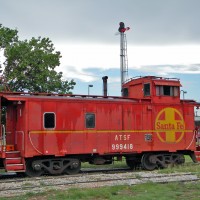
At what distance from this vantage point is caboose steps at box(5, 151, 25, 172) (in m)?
17.1

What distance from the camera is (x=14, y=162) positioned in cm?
1736

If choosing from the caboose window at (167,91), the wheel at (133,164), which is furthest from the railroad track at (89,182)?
the caboose window at (167,91)

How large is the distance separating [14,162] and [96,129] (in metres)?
4.16

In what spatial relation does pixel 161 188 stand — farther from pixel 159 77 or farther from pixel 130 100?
pixel 159 77

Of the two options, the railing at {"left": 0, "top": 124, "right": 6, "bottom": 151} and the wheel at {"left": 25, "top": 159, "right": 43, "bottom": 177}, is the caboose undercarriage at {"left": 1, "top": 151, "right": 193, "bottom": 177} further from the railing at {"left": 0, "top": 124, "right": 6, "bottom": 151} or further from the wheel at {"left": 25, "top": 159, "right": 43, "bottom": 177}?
the railing at {"left": 0, "top": 124, "right": 6, "bottom": 151}

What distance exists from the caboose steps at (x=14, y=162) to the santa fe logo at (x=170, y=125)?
7.23m

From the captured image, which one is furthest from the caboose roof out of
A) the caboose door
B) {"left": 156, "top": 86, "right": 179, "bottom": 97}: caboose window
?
{"left": 156, "top": 86, "right": 179, "bottom": 97}: caboose window

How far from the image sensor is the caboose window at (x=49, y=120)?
59.4 ft

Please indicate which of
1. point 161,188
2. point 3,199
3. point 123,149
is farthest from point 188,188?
point 123,149

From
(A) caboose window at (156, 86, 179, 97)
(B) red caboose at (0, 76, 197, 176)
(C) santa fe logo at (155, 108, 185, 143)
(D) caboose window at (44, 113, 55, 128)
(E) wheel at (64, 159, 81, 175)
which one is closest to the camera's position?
(B) red caboose at (0, 76, 197, 176)

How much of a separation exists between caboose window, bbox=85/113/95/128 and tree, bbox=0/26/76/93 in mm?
12000

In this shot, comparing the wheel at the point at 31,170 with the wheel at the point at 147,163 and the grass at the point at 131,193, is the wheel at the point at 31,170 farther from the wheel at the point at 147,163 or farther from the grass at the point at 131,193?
the grass at the point at 131,193

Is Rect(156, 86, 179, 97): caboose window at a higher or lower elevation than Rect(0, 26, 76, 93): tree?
lower

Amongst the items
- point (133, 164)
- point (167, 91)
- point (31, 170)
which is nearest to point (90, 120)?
point (31, 170)
